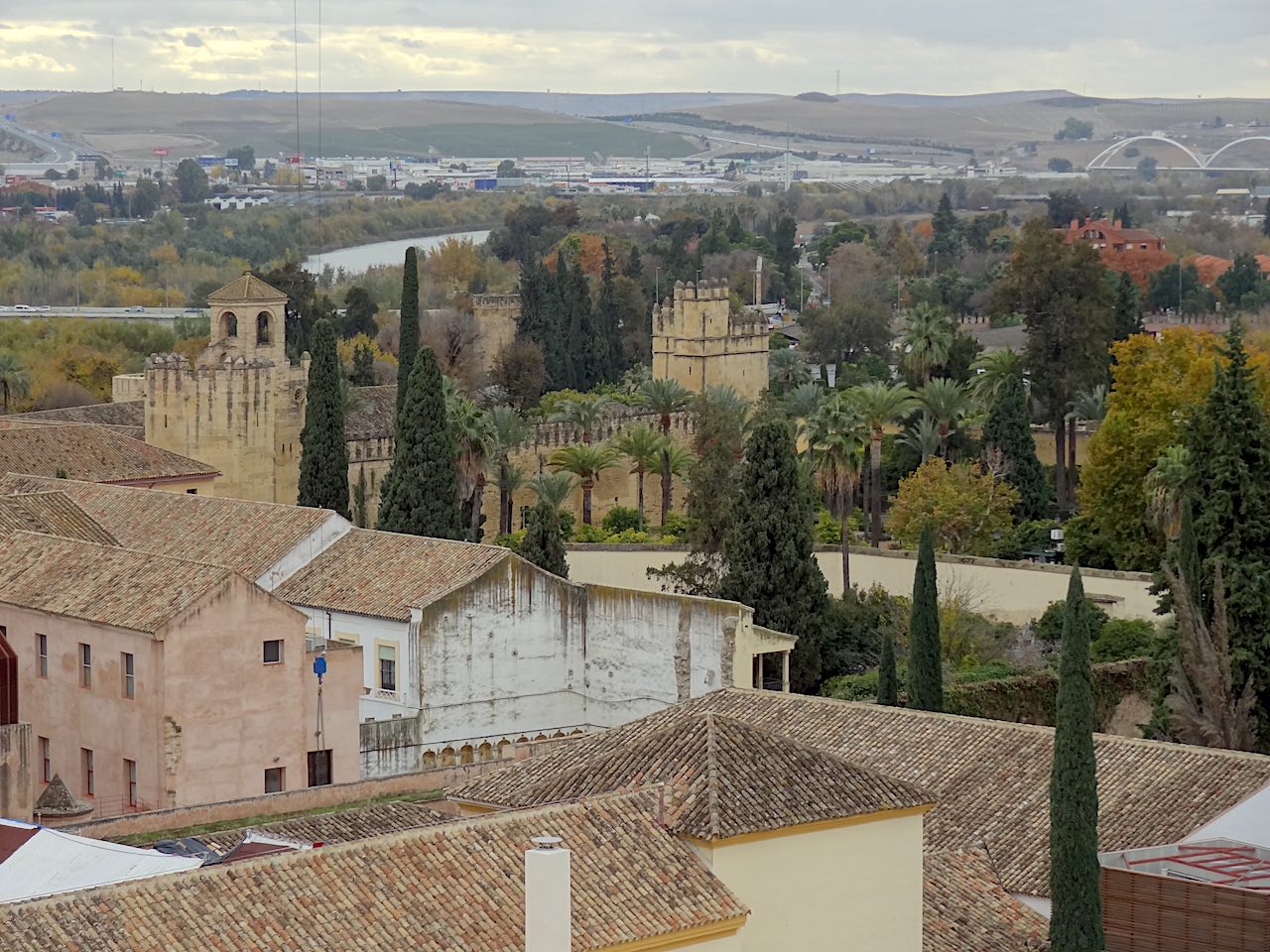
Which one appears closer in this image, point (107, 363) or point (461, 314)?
point (107, 363)

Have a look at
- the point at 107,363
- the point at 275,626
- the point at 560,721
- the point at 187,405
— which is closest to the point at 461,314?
the point at 107,363

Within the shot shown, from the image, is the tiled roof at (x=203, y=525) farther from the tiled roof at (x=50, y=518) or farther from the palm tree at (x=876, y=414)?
the palm tree at (x=876, y=414)

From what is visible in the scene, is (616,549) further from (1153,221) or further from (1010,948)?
(1153,221)

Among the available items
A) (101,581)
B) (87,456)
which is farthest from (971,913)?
(87,456)

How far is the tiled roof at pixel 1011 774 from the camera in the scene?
27.0 meters

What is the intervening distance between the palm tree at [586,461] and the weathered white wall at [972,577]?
6.58m

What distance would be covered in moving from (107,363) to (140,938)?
64.0m

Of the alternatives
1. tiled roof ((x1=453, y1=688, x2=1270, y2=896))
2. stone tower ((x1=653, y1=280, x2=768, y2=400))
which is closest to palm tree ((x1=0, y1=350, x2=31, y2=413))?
stone tower ((x1=653, y1=280, x2=768, y2=400))

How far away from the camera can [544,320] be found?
8156cm

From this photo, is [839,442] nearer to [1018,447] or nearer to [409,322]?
[1018,447]

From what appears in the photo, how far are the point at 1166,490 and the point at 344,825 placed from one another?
2273cm

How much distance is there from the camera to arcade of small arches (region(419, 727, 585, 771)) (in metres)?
36.9

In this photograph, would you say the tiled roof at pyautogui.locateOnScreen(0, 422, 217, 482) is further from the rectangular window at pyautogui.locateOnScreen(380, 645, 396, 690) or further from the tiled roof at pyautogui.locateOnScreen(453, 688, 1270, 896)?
the tiled roof at pyautogui.locateOnScreen(453, 688, 1270, 896)

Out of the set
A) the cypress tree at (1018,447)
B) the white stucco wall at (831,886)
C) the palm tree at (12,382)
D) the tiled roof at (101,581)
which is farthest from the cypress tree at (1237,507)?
the palm tree at (12,382)
